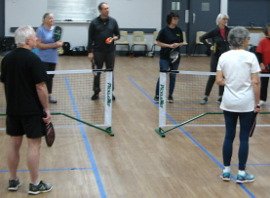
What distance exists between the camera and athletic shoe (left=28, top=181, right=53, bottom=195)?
16.2 ft

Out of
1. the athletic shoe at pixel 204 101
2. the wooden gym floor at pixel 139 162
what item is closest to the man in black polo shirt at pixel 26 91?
the wooden gym floor at pixel 139 162

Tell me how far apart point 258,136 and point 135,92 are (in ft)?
13.7

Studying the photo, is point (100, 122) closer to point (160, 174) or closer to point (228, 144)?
point (160, 174)

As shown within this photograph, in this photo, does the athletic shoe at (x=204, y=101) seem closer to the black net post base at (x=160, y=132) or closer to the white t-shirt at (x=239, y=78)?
the black net post base at (x=160, y=132)

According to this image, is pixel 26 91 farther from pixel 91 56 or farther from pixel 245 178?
pixel 91 56

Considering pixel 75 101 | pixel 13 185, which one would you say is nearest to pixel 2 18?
pixel 75 101

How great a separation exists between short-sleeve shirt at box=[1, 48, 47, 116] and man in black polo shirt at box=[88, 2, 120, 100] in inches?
183

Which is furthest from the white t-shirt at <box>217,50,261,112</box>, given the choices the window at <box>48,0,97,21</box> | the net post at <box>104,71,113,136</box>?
the window at <box>48,0,97,21</box>

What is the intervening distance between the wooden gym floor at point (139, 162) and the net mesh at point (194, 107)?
0.31 m

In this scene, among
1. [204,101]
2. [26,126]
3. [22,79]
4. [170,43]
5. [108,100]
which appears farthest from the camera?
[204,101]

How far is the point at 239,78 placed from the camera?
5027mm

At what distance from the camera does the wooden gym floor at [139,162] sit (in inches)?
202

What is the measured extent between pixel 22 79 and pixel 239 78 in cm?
214

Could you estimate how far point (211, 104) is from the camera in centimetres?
967
